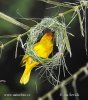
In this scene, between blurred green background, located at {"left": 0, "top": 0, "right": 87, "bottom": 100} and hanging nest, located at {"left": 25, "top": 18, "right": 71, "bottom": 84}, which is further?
blurred green background, located at {"left": 0, "top": 0, "right": 87, "bottom": 100}

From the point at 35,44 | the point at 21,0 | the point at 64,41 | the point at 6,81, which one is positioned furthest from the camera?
the point at 6,81

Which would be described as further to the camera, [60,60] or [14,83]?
Result: [14,83]

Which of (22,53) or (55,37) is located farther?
(22,53)

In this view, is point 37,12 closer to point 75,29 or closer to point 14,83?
point 75,29

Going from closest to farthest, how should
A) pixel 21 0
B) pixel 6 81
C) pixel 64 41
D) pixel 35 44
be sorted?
pixel 64 41 → pixel 35 44 → pixel 21 0 → pixel 6 81

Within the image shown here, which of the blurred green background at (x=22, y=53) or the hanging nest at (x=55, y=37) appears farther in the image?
the blurred green background at (x=22, y=53)

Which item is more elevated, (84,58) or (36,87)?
(84,58)

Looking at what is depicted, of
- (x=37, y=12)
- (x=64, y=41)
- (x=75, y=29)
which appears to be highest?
(x=37, y=12)

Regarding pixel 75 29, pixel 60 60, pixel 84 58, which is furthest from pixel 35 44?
pixel 84 58
